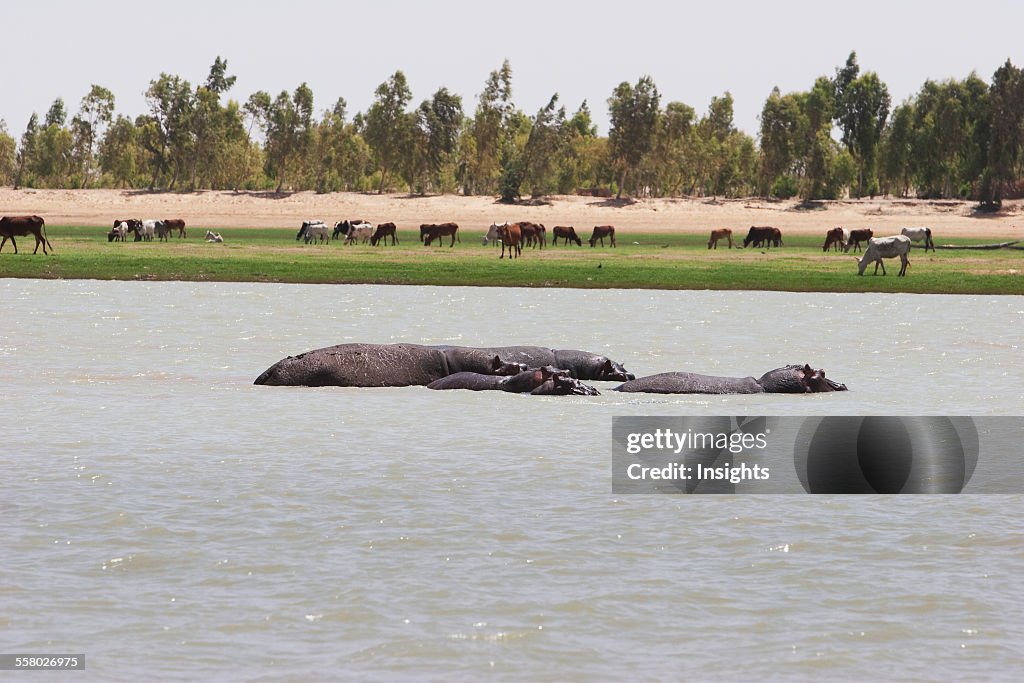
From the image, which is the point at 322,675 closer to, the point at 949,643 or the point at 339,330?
the point at 949,643

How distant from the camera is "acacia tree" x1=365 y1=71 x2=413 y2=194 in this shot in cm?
11950

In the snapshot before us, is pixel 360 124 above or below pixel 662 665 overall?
above

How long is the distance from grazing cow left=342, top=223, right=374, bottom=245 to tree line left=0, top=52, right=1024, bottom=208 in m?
38.2

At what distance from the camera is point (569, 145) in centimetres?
12519

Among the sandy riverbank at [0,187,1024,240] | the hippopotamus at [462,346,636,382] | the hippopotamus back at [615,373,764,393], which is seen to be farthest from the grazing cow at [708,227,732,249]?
the hippopotamus back at [615,373,764,393]

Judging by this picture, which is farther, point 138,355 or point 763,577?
point 138,355

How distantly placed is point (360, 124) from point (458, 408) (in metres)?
169

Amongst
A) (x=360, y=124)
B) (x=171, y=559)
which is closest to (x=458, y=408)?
(x=171, y=559)

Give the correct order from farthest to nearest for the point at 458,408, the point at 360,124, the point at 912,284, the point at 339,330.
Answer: the point at 360,124, the point at 912,284, the point at 339,330, the point at 458,408

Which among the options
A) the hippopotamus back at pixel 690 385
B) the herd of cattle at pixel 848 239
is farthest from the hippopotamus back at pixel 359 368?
the herd of cattle at pixel 848 239

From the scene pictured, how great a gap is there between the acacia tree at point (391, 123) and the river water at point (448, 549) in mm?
104780

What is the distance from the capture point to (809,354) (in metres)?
20.4

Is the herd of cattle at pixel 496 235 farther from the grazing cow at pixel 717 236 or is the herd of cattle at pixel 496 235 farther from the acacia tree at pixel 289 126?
the acacia tree at pixel 289 126
